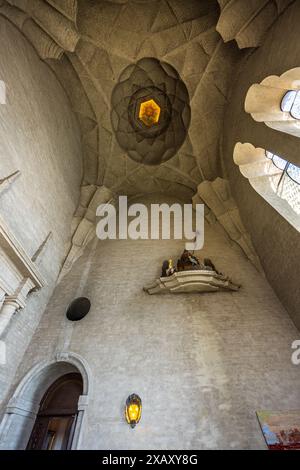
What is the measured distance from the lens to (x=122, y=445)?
4.58 metres

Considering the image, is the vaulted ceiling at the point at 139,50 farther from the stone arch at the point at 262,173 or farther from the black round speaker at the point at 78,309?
the black round speaker at the point at 78,309

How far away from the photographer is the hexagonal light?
10452 mm

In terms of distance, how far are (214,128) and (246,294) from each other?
7002mm

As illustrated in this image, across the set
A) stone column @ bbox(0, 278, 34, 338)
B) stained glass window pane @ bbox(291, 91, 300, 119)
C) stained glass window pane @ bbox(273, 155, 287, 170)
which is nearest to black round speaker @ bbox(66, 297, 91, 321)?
stone column @ bbox(0, 278, 34, 338)

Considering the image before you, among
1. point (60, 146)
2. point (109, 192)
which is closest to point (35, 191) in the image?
point (60, 146)

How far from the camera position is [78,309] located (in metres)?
7.13

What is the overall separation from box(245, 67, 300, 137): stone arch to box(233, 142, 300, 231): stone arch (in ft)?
3.86

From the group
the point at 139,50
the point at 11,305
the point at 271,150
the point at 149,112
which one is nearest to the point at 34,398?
the point at 11,305

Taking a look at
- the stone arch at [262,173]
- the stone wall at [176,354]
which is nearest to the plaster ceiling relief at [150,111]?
the stone arch at [262,173]

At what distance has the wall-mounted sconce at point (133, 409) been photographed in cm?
482

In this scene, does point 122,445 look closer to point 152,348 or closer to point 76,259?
point 152,348

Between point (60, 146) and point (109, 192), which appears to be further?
point (109, 192)

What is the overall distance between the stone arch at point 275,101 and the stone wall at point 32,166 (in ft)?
21.6

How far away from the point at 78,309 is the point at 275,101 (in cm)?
843
